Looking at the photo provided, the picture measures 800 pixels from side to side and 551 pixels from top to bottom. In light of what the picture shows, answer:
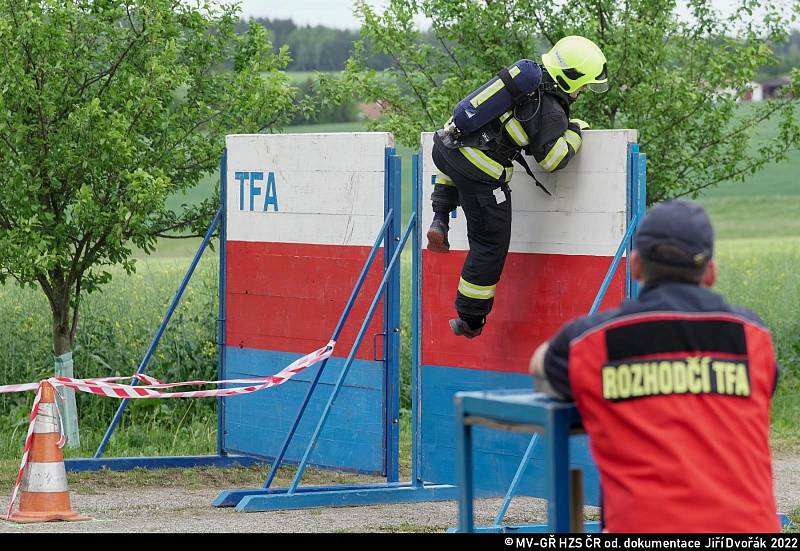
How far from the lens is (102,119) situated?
9516 mm

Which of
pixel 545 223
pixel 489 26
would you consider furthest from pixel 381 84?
pixel 545 223

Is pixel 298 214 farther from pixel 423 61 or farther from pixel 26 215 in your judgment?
pixel 423 61

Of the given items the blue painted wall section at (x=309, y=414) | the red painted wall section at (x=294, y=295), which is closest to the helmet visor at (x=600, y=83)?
the red painted wall section at (x=294, y=295)

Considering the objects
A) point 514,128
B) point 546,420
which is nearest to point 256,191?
point 514,128

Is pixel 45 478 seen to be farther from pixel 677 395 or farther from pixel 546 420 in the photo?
pixel 677 395

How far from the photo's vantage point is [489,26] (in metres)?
11.6

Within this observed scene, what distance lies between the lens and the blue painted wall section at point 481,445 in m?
7.40

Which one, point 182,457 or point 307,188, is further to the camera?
point 182,457

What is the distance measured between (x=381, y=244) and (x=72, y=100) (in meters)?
2.73

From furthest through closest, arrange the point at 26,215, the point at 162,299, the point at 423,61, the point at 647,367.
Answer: the point at 162,299 < the point at 423,61 < the point at 26,215 < the point at 647,367

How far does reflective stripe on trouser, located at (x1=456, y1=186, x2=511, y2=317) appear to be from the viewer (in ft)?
24.4

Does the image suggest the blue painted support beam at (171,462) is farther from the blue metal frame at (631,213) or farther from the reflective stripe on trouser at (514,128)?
the reflective stripe on trouser at (514,128)

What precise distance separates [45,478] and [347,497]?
1.75m

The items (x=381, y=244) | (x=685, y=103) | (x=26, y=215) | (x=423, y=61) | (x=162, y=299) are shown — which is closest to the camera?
(x=381, y=244)
